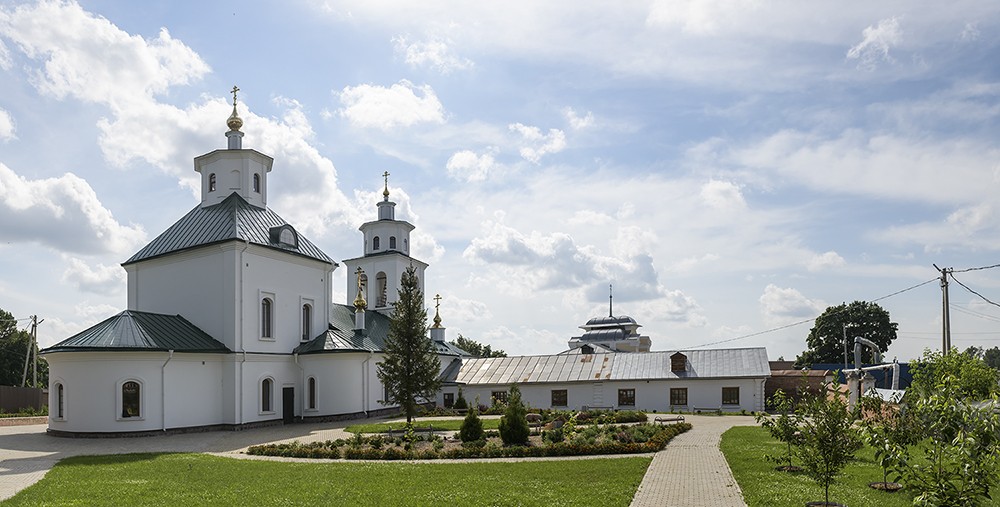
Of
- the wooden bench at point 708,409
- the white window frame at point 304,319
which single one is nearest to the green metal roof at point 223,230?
the white window frame at point 304,319

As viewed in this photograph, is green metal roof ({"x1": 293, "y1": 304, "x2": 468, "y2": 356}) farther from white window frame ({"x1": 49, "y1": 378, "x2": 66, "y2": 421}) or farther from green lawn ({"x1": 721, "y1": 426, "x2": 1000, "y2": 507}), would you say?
green lawn ({"x1": 721, "y1": 426, "x2": 1000, "y2": 507})

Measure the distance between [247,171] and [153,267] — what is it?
600 centimetres

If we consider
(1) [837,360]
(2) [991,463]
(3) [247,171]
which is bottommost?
(1) [837,360]

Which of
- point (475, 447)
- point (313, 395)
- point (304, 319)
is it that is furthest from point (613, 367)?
point (475, 447)

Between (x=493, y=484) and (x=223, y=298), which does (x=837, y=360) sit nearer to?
(x=223, y=298)

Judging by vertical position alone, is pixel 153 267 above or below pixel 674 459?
above

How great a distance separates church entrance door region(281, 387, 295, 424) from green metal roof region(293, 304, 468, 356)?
69.7 inches

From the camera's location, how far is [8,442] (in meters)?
24.1

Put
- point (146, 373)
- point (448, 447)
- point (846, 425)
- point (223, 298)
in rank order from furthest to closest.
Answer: point (223, 298) < point (146, 373) < point (448, 447) < point (846, 425)

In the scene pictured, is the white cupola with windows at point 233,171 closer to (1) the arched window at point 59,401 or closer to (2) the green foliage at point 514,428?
(1) the arched window at point 59,401

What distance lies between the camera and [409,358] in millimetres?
30734

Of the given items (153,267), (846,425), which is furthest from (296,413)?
(846,425)

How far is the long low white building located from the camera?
37.0 metres

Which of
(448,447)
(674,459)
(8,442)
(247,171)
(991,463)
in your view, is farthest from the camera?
(247,171)
